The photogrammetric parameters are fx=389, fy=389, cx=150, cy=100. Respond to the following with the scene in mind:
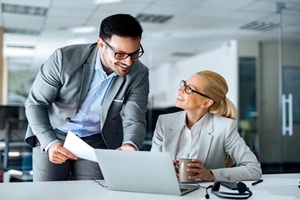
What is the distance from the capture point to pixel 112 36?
161 centimetres

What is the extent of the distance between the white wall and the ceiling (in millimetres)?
306

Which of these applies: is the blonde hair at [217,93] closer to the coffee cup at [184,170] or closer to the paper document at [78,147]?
the coffee cup at [184,170]

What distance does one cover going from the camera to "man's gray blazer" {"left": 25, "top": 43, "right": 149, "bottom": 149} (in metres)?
1.74

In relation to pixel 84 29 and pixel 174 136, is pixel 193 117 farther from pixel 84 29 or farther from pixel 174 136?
pixel 84 29

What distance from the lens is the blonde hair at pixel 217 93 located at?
1880mm

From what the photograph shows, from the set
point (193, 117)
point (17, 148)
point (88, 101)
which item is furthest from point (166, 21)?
point (88, 101)

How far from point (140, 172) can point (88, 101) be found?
61 centimetres

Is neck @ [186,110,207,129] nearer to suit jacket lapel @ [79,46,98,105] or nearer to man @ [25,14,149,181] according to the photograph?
man @ [25,14,149,181]

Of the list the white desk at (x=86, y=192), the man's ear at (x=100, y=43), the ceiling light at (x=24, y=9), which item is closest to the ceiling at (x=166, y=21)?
the ceiling light at (x=24, y=9)

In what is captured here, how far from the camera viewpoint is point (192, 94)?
1.87m

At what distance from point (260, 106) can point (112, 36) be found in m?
6.80

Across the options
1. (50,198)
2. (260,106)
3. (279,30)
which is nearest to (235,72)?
(260,106)

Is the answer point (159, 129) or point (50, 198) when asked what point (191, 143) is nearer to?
point (159, 129)

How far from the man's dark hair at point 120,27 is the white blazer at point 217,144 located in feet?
1.76
